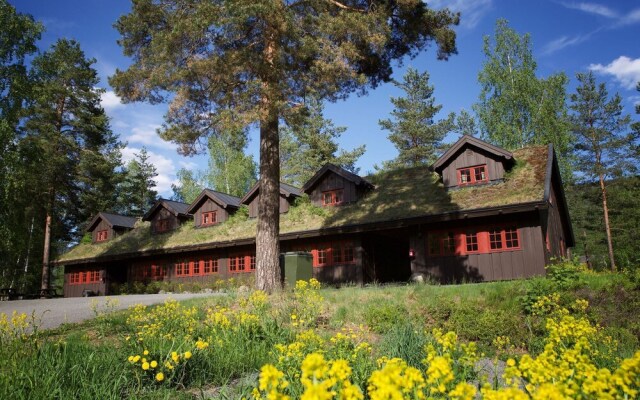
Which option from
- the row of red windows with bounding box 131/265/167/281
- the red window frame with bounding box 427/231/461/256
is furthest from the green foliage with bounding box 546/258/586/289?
the row of red windows with bounding box 131/265/167/281

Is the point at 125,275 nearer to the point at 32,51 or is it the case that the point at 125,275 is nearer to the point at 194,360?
the point at 32,51

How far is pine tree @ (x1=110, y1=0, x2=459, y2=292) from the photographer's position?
11227mm

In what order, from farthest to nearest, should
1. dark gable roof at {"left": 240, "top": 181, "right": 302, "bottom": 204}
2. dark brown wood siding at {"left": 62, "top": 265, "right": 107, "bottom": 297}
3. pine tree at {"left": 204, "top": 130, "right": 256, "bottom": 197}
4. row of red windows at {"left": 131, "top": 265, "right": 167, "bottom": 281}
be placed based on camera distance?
pine tree at {"left": 204, "top": 130, "right": 256, "bottom": 197}
dark brown wood siding at {"left": 62, "top": 265, "right": 107, "bottom": 297}
row of red windows at {"left": 131, "top": 265, "right": 167, "bottom": 281}
dark gable roof at {"left": 240, "top": 181, "right": 302, "bottom": 204}

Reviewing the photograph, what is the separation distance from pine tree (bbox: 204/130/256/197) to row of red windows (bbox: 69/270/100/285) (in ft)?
43.0

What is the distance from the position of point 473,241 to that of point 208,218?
652 inches

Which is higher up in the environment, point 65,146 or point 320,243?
point 65,146

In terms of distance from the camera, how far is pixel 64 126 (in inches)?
1271

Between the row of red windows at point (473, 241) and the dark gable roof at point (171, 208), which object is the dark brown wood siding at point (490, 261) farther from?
the dark gable roof at point (171, 208)

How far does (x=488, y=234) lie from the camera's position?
16938 mm

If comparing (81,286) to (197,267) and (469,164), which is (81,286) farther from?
(469,164)

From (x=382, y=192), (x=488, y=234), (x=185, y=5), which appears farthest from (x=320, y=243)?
(x=185, y=5)

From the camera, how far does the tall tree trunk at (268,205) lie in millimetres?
12117

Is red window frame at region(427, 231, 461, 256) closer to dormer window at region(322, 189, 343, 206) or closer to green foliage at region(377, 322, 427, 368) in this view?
dormer window at region(322, 189, 343, 206)

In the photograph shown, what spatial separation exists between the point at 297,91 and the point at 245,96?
1.75 metres
